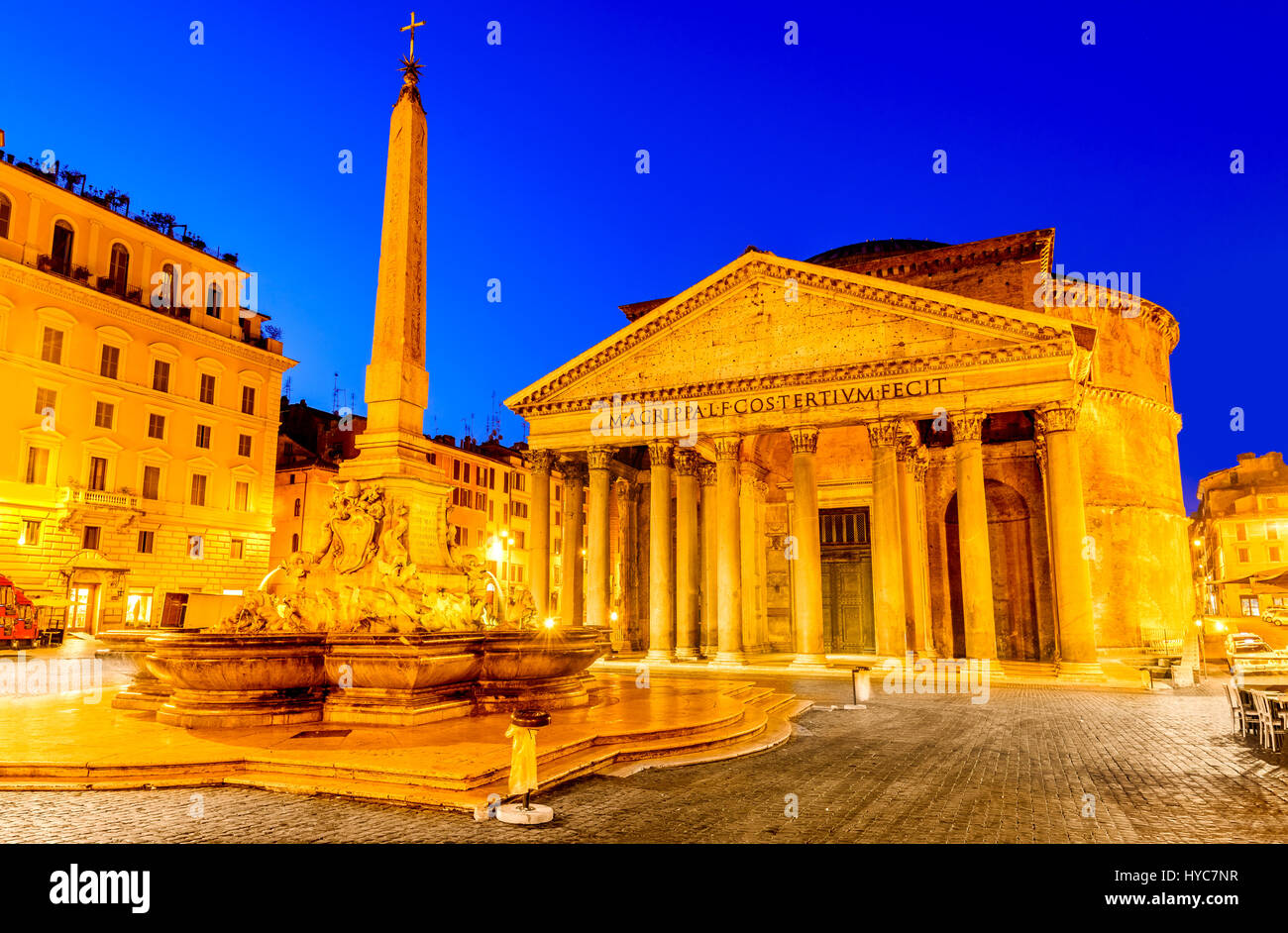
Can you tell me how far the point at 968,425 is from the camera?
75.8ft

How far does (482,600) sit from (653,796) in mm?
4830

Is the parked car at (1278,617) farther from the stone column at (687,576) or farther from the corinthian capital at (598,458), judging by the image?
the corinthian capital at (598,458)

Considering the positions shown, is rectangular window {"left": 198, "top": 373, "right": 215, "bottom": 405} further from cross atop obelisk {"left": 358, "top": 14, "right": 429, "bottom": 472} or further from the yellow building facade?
cross atop obelisk {"left": 358, "top": 14, "right": 429, "bottom": 472}

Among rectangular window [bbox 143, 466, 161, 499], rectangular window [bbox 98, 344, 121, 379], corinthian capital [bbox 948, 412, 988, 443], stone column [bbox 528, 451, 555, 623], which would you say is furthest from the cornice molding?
rectangular window [bbox 98, 344, 121, 379]

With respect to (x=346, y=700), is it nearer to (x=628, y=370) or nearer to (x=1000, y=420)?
(x=628, y=370)

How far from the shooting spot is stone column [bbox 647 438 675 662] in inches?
1035

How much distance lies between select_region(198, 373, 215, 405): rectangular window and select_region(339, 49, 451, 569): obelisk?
1158 inches

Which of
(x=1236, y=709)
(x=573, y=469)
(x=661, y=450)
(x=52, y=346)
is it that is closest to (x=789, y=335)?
(x=661, y=450)

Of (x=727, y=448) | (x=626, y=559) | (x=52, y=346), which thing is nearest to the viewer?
(x=727, y=448)

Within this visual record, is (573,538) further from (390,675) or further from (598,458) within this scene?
(390,675)

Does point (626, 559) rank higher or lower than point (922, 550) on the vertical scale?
higher

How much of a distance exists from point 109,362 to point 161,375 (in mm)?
2219
